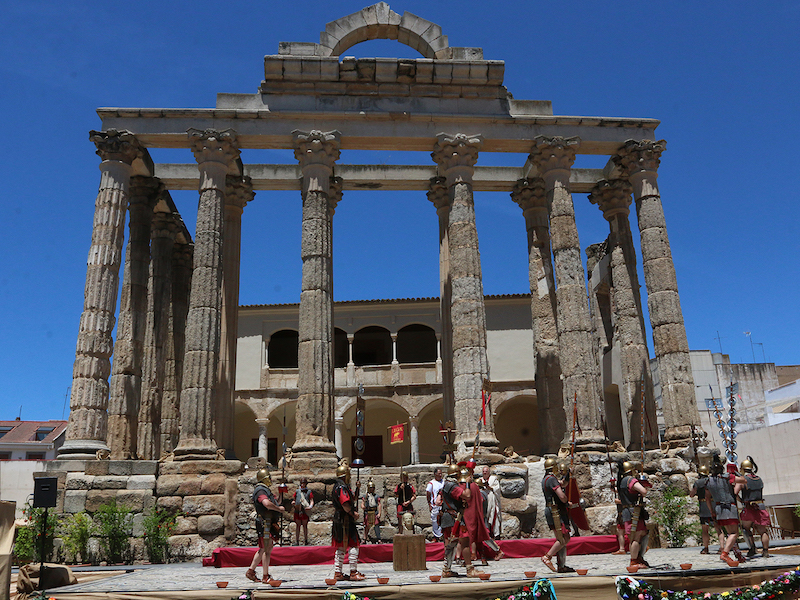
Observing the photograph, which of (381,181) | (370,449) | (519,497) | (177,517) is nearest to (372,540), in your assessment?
(519,497)

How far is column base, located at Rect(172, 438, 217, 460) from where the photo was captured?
16922 mm

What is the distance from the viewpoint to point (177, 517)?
52.1 ft

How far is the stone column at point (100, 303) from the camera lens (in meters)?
17.1

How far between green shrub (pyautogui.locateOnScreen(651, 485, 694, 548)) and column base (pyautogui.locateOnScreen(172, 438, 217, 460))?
10670mm


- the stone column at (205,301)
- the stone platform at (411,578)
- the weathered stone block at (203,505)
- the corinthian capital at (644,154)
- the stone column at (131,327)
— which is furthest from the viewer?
the corinthian capital at (644,154)

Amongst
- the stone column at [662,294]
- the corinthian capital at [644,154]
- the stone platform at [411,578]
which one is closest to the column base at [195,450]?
the stone platform at [411,578]

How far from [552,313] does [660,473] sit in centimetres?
605

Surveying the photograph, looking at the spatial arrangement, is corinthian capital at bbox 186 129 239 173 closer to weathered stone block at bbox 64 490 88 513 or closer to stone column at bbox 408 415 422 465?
weathered stone block at bbox 64 490 88 513

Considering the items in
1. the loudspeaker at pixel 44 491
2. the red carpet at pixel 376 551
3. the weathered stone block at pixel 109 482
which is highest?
the weathered stone block at pixel 109 482

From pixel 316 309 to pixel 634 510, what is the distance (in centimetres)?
1022

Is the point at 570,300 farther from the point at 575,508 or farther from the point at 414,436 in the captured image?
the point at 414,436

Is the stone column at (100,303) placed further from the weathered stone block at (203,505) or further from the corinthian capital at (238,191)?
the corinthian capital at (238,191)

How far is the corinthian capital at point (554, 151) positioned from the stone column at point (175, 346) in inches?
502

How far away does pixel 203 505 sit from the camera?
16062 millimetres
